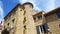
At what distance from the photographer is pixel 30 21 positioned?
32.1 m

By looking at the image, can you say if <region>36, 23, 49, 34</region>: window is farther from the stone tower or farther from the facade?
the stone tower

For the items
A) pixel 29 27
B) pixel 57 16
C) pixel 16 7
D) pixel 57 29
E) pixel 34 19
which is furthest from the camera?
pixel 16 7

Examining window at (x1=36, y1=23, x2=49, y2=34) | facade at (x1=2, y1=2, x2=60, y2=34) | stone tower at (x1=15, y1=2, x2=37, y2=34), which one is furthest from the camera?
stone tower at (x1=15, y1=2, x2=37, y2=34)

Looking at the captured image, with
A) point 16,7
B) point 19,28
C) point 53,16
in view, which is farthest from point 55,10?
point 16,7

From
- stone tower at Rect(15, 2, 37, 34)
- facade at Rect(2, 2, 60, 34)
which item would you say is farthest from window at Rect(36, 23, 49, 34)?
stone tower at Rect(15, 2, 37, 34)

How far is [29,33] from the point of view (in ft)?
96.8

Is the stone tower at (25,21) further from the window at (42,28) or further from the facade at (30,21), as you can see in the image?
the window at (42,28)

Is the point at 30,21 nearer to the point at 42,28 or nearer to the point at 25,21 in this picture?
the point at 25,21

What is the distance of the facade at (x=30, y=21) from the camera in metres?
27.9

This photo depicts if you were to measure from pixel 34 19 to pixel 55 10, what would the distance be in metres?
6.58

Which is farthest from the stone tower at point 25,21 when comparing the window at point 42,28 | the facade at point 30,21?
the window at point 42,28

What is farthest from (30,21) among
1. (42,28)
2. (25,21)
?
(42,28)

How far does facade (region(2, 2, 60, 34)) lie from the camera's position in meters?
27.9

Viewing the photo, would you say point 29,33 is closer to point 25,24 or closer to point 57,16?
point 25,24
